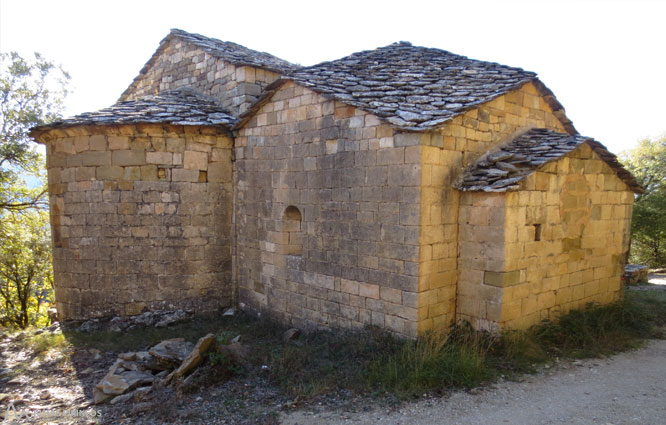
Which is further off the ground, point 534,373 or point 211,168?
point 211,168

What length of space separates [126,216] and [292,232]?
290cm

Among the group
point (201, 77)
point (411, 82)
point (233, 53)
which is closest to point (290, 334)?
point (411, 82)

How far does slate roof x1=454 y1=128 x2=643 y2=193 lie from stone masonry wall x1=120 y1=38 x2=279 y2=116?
465 cm

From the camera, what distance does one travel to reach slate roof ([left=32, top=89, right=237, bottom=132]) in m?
7.11

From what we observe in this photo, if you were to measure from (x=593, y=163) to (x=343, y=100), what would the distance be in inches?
152

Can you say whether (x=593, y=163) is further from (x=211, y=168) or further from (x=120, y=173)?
(x=120, y=173)

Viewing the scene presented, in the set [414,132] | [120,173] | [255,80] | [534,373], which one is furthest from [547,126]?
[120,173]

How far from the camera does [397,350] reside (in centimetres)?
507

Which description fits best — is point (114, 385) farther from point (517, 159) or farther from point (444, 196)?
point (517, 159)

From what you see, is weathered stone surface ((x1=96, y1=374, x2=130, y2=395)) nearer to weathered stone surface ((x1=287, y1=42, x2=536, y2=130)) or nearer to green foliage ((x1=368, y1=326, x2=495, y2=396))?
green foliage ((x1=368, y1=326, x2=495, y2=396))

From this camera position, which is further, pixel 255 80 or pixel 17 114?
pixel 17 114

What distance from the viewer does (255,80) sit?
8.34 m

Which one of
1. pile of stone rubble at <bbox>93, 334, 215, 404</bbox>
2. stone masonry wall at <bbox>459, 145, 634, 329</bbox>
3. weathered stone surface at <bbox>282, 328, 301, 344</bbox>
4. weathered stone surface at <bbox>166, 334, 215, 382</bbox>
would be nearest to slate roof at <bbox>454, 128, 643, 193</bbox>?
stone masonry wall at <bbox>459, 145, 634, 329</bbox>

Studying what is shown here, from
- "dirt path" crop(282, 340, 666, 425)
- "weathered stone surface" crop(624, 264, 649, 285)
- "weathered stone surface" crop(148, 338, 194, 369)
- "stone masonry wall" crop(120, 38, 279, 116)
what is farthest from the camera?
"weathered stone surface" crop(624, 264, 649, 285)
